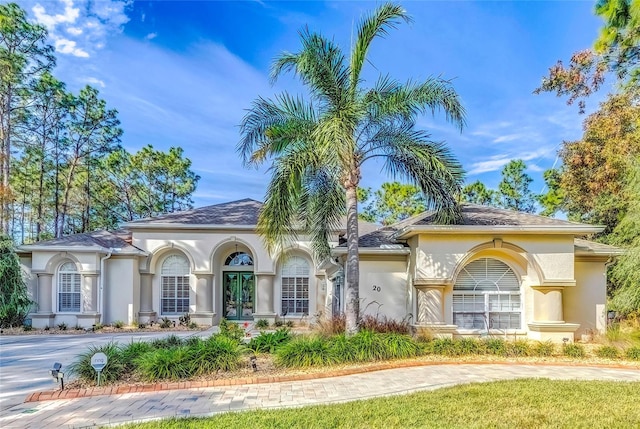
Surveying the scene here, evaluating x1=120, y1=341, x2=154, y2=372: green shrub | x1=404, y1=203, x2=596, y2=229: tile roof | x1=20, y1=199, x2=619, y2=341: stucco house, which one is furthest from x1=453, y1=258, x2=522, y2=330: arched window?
x1=120, y1=341, x2=154, y2=372: green shrub

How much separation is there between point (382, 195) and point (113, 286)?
25.7m

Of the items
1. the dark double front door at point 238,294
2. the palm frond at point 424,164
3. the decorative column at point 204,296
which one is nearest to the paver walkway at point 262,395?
the palm frond at point 424,164

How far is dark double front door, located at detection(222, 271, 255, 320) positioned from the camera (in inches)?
821

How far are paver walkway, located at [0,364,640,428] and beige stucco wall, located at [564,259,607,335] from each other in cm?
410

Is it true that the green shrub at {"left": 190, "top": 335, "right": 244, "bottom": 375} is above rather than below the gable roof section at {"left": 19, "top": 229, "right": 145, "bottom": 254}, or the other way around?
below

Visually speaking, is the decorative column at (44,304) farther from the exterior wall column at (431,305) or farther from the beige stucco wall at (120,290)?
the exterior wall column at (431,305)

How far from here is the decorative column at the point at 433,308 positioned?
1176cm

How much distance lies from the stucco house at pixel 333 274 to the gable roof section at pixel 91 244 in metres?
0.06

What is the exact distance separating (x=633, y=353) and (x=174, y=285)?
17.9 metres

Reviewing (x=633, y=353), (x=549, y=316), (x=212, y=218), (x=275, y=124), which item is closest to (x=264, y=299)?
(x=212, y=218)

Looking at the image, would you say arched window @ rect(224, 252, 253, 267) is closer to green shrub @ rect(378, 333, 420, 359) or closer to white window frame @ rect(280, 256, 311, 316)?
white window frame @ rect(280, 256, 311, 316)

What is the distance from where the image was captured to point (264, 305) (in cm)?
1914

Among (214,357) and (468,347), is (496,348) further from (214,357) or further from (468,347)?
(214,357)

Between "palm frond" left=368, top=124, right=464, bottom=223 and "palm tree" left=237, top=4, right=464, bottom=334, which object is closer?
Answer: "palm tree" left=237, top=4, right=464, bottom=334
